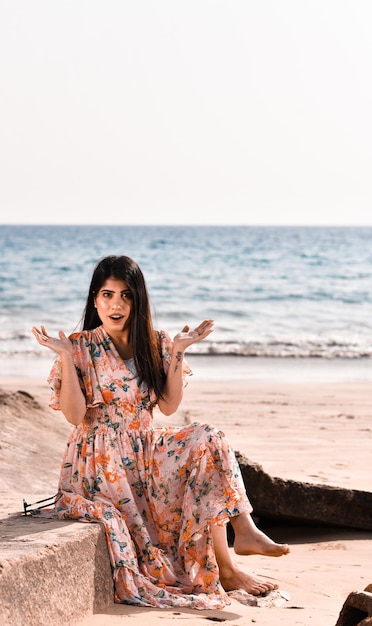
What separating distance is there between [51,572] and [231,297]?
2420 cm

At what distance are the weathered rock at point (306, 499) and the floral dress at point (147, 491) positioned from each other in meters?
1.31

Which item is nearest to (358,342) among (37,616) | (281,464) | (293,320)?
(293,320)

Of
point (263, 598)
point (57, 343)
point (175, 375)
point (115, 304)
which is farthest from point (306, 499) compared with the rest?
point (57, 343)

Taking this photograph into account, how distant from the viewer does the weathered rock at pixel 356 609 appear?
11.3ft

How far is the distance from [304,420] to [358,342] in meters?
9.78

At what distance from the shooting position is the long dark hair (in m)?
4.64

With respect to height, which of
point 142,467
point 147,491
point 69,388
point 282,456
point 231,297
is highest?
point 69,388

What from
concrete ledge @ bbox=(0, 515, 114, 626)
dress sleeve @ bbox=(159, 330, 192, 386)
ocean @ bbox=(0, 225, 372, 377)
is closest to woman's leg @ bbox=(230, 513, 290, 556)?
concrete ledge @ bbox=(0, 515, 114, 626)

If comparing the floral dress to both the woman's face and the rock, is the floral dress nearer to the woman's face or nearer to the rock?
the rock

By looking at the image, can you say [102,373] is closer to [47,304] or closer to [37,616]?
[37,616]

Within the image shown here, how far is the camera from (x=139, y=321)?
468cm

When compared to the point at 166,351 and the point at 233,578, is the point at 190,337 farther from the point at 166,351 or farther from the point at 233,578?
the point at 233,578

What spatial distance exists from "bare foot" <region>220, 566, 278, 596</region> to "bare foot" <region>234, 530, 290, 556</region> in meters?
0.21

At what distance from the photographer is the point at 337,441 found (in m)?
8.37
